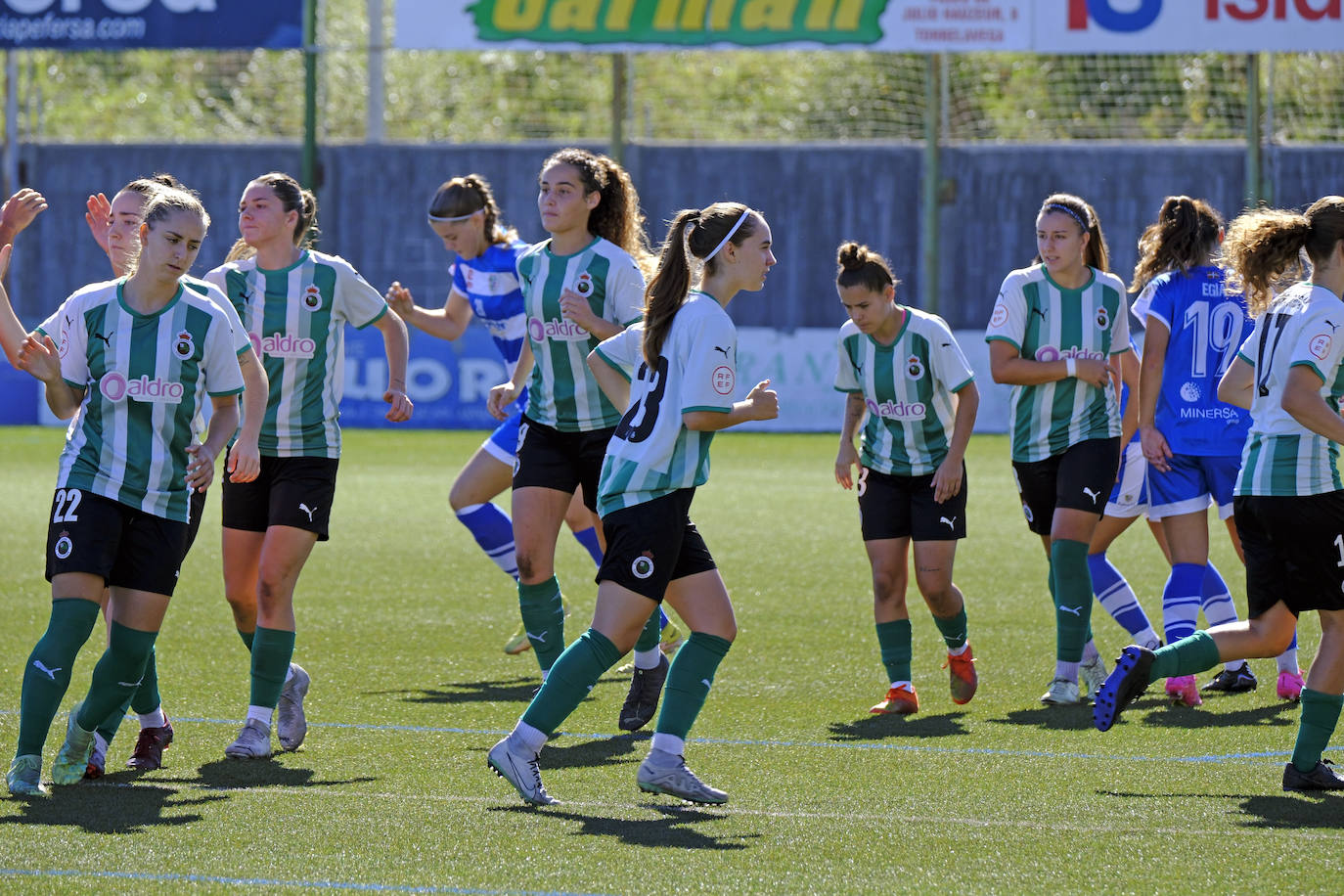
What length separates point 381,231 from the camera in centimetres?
2416

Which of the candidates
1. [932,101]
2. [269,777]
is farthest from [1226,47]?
[269,777]

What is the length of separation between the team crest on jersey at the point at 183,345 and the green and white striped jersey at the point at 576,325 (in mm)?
1490

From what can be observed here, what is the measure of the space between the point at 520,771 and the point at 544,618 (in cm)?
152

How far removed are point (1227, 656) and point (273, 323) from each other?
A: 3.10m

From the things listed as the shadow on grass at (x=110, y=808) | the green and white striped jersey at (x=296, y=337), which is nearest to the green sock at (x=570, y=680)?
the shadow on grass at (x=110, y=808)

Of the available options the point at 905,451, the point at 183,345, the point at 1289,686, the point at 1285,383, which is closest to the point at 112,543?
the point at 183,345

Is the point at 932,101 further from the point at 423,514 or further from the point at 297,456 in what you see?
the point at 297,456

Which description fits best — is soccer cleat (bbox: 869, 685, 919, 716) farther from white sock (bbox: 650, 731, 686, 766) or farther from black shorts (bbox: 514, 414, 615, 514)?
white sock (bbox: 650, 731, 686, 766)

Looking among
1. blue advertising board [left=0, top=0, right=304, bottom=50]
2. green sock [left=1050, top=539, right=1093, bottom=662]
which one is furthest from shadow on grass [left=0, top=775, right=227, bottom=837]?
blue advertising board [left=0, top=0, right=304, bottom=50]

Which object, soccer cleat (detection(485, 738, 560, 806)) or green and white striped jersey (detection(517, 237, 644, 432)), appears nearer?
soccer cleat (detection(485, 738, 560, 806))

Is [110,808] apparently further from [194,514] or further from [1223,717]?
[1223,717]

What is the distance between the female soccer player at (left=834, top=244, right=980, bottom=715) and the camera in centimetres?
629

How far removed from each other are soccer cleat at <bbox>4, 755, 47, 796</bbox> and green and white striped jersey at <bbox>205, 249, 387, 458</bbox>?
1.35 m

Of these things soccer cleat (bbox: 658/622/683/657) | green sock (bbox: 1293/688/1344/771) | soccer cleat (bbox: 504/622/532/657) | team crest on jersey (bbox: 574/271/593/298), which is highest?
team crest on jersey (bbox: 574/271/593/298)
